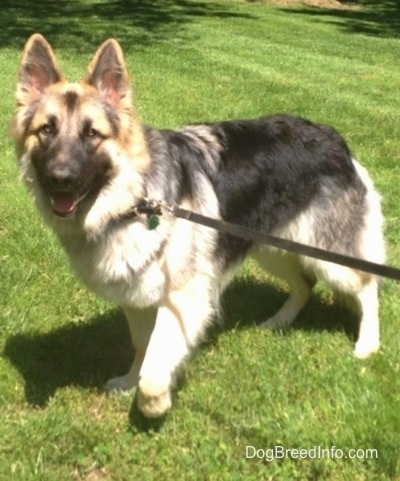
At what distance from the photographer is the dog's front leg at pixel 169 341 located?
11.8 feet

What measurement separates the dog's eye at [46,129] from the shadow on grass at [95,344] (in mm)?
1549

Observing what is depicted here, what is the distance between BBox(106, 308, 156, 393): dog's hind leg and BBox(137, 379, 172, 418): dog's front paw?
50cm

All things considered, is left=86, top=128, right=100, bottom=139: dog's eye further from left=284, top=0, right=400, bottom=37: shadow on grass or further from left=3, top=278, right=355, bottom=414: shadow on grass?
left=284, top=0, right=400, bottom=37: shadow on grass

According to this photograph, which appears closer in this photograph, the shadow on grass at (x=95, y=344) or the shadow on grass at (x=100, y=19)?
the shadow on grass at (x=95, y=344)

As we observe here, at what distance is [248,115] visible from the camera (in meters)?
10.5

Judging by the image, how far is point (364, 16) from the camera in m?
24.7

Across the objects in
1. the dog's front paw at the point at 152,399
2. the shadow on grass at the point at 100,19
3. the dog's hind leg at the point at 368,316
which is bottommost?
the shadow on grass at the point at 100,19

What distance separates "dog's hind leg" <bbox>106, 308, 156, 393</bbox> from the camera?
4.05 meters

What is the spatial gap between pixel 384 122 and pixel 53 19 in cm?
1220

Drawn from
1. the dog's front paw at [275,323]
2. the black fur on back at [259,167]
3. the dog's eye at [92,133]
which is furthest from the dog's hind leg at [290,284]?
the dog's eye at [92,133]

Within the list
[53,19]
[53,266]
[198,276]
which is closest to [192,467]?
[198,276]

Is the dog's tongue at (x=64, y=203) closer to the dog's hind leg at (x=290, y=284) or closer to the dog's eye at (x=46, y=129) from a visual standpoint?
the dog's eye at (x=46, y=129)

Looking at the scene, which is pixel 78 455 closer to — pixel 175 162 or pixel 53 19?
pixel 175 162

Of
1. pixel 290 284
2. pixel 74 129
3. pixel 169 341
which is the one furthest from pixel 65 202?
pixel 290 284
